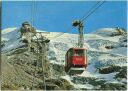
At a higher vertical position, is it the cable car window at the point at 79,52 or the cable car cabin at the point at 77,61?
the cable car window at the point at 79,52

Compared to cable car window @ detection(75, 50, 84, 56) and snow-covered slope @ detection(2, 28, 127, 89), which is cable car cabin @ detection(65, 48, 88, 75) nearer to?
cable car window @ detection(75, 50, 84, 56)

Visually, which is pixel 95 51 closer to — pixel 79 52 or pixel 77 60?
pixel 79 52

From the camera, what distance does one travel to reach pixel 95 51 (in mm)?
140250

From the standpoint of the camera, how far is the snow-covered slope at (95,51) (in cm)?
11406

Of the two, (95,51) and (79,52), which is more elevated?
(79,52)

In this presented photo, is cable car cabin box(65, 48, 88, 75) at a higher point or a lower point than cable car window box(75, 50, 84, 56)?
lower

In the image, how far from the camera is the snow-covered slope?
4491 inches


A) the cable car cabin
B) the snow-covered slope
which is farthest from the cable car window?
the snow-covered slope

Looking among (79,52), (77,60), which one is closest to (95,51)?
(79,52)

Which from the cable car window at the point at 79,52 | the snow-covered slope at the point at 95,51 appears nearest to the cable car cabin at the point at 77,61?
the cable car window at the point at 79,52

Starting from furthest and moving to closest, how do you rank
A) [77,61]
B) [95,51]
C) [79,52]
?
[95,51]
[79,52]
[77,61]

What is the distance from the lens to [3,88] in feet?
238

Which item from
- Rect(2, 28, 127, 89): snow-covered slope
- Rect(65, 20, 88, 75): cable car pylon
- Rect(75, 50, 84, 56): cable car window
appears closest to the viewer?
Rect(65, 20, 88, 75): cable car pylon

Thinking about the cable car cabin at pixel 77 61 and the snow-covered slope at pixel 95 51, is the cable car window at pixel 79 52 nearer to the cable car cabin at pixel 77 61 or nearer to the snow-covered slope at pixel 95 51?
the cable car cabin at pixel 77 61
